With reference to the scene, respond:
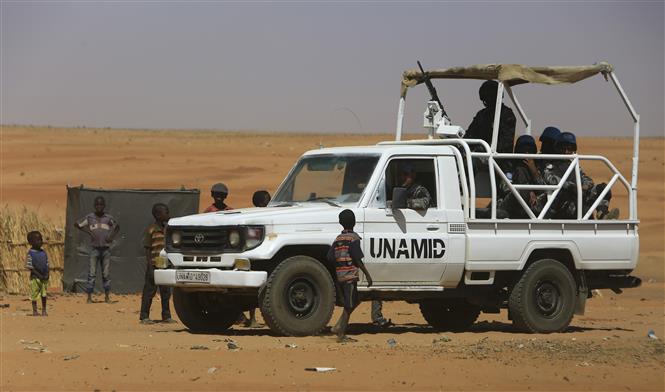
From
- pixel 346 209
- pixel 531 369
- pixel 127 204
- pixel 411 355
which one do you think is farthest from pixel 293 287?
pixel 127 204

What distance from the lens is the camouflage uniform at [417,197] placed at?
14148mm

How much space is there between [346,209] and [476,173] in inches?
91.3

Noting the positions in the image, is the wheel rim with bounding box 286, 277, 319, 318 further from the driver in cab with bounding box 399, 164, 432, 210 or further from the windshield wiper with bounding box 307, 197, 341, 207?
the driver in cab with bounding box 399, 164, 432, 210

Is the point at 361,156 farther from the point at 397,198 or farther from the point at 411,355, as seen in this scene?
the point at 411,355

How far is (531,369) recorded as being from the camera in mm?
11125

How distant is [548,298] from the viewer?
1531 centimetres

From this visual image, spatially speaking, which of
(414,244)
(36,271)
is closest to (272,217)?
(414,244)

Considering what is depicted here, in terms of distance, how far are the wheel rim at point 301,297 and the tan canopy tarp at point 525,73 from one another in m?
3.61

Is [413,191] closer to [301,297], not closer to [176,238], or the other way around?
[301,297]

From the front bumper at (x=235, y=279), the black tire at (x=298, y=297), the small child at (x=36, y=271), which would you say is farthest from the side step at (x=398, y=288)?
the small child at (x=36, y=271)

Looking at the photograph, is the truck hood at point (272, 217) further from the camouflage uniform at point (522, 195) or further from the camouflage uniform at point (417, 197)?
the camouflage uniform at point (522, 195)

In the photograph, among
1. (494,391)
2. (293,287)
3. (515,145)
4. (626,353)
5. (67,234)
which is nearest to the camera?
(494,391)

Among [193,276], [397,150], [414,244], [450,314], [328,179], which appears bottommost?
[450,314]

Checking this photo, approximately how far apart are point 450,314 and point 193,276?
416cm
